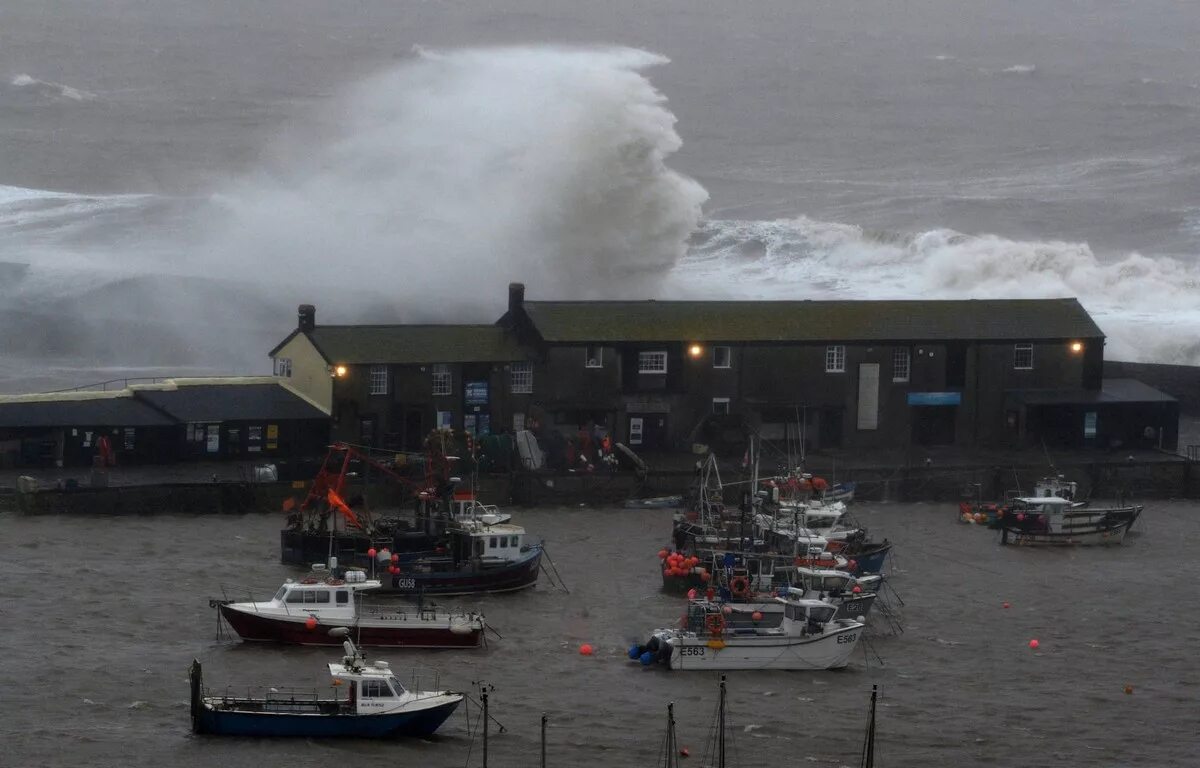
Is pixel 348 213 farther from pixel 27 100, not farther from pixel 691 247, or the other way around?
pixel 27 100

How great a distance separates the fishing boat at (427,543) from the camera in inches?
1620

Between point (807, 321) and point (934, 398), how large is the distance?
3439mm

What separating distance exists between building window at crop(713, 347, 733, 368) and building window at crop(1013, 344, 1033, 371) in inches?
273

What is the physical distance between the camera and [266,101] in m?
123

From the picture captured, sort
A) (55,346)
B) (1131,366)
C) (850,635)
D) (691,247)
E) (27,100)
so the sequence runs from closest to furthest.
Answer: (850,635)
(1131,366)
(55,346)
(691,247)
(27,100)

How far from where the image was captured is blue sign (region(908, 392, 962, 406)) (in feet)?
177

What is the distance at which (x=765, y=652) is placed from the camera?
1435 inches

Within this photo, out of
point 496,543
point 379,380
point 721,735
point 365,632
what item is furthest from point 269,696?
point 379,380

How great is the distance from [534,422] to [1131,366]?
16.2m

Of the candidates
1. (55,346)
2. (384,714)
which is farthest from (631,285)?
(384,714)

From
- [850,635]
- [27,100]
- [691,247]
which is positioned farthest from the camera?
[27,100]

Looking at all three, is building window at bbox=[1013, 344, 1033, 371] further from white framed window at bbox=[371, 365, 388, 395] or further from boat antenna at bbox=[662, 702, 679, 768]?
boat antenna at bbox=[662, 702, 679, 768]

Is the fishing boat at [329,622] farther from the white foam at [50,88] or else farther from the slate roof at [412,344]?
the white foam at [50,88]

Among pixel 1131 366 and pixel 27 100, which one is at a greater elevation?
pixel 27 100
